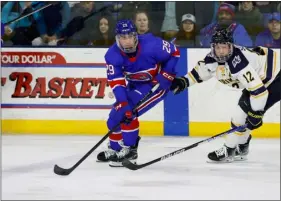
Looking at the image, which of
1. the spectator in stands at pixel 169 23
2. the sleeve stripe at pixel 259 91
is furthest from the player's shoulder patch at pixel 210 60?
the spectator in stands at pixel 169 23

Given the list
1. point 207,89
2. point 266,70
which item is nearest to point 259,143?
point 207,89

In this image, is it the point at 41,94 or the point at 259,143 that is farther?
the point at 41,94

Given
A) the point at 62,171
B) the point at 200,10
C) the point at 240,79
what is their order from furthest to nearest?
the point at 200,10 < the point at 240,79 < the point at 62,171

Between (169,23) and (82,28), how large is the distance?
2.02ft

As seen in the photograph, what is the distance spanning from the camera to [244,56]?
3721 mm

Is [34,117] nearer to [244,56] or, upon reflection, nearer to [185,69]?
[185,69]

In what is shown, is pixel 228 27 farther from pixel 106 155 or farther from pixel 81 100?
pixel 106 155

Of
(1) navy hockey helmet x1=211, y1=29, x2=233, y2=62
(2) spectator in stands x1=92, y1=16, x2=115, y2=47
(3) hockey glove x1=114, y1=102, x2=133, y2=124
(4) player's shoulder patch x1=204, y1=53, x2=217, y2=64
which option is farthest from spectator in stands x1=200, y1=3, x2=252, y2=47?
(3) hockey glove x1=114, y1=102, x2=133, y2=124

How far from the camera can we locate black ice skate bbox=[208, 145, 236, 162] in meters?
4.00

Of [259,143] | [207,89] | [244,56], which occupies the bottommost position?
[259,143]

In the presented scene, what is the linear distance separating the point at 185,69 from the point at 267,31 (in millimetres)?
624

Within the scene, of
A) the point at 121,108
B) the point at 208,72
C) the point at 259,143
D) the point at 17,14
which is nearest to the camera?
the point at 121,108

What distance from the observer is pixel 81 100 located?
5.02m

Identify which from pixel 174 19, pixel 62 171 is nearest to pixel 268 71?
pixel 174 19
